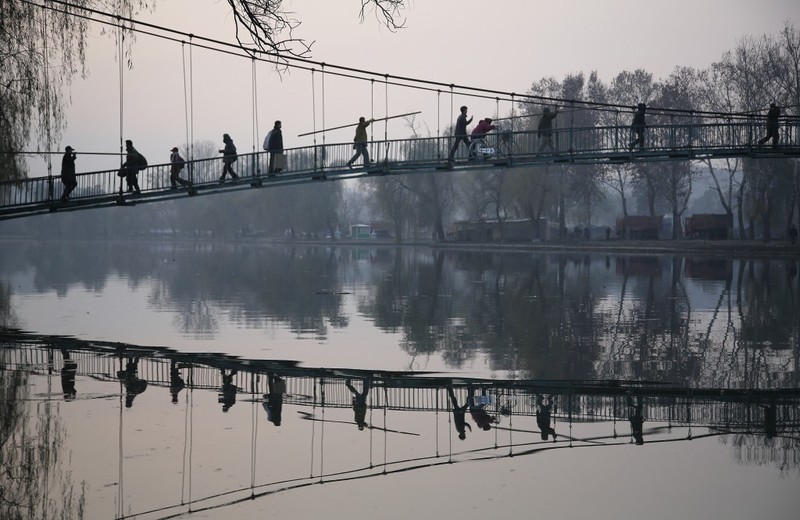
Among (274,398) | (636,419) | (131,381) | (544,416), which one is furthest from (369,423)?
(131,381)

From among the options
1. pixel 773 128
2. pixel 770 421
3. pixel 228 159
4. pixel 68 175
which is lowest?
pixel 770 421

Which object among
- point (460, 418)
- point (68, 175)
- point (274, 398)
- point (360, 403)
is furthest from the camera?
point (68, 175)

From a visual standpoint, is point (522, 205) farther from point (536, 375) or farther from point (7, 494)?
point (7, 494)

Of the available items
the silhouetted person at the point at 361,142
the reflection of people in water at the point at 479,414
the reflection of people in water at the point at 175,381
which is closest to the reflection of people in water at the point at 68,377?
the reflection of people in water at the point at 175,381

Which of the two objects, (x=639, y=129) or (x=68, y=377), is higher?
(x=639, y=129)

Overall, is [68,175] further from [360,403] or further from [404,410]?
[404,410]

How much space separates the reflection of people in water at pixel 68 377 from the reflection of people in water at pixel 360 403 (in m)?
3.82

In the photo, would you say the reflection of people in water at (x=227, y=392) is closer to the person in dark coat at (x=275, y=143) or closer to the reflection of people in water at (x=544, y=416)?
the reflection of people in water at (x=544, y=416)

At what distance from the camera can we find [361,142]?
1439 inches

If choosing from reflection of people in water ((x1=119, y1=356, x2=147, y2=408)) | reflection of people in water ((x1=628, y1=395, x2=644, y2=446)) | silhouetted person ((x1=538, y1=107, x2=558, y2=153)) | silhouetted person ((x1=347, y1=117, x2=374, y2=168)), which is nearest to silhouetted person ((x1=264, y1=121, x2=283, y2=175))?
silhouetted person ((x1=347, y1=117, x2=374, y2=168))

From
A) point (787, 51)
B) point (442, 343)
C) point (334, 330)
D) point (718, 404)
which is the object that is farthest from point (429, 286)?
point (787, 51)

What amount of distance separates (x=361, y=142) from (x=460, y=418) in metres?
24.3

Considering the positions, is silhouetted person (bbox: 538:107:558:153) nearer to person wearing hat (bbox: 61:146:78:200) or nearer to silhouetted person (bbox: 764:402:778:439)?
person wearing hat (bbox: 61:146:78:200)

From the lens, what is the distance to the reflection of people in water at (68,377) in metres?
14.7
